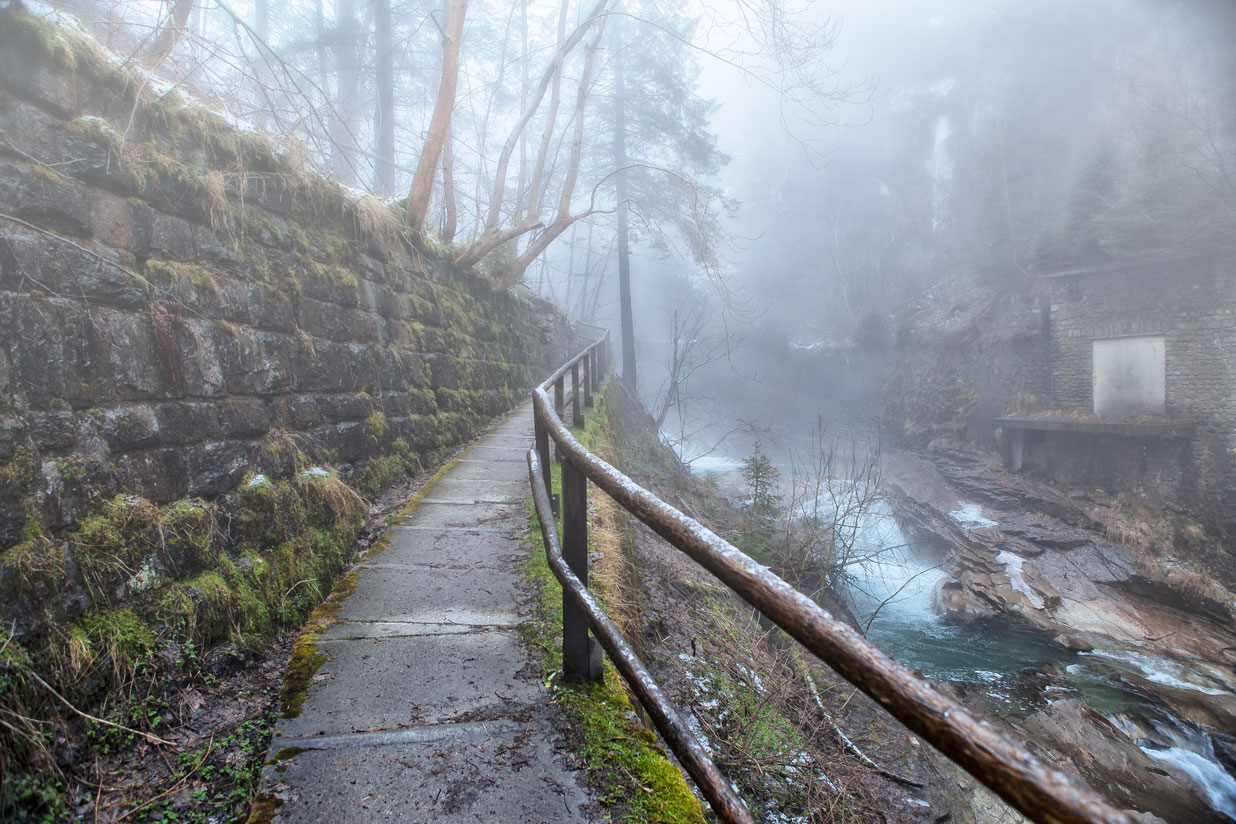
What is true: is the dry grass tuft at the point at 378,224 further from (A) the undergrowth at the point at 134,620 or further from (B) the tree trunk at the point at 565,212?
(B) the tree trunk at the point at 565,212

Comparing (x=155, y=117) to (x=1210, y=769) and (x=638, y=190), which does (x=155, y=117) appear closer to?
(x=1210, y=769)

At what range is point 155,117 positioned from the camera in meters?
2.81

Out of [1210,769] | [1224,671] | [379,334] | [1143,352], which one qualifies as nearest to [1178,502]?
[1143,352]

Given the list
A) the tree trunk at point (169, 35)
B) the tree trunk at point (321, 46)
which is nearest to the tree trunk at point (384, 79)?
the tree trunk at point (321, 46)

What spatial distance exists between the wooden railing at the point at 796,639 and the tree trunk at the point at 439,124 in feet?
14.6

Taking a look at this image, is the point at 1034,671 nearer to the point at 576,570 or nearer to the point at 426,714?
the point at 576,570

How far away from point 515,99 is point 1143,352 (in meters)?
15.4

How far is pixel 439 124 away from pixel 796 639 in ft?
20.3

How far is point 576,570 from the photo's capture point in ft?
6.49

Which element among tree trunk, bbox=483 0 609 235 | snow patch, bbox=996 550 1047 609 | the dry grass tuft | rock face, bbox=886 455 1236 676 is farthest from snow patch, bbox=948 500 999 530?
the dry grass tuft

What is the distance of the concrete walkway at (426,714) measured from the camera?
160 centimetres

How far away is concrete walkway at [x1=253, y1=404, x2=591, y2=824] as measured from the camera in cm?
160

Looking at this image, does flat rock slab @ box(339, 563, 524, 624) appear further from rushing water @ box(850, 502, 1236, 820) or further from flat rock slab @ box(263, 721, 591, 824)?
rushing water @ box(850, 502, 1236, 820)

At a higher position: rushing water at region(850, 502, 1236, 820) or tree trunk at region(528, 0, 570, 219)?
tree trunk at region(528, 0, 570, 219)
